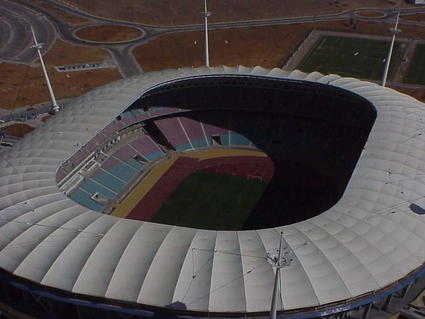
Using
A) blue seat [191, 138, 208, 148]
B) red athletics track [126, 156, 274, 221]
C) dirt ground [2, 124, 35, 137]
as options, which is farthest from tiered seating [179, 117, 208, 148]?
dirt ground [2, 124, 35, 137]

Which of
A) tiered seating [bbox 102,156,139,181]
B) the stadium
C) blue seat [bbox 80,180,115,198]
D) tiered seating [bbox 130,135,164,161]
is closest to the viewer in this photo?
the stadium

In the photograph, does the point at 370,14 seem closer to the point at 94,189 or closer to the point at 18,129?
the point at 18,129

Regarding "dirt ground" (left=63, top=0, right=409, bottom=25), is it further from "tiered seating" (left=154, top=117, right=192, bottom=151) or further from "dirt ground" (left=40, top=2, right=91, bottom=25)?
"tiered seating" (left=154, top=117, right=192, bottom=151)

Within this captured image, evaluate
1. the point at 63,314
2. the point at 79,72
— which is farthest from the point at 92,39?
the point at 63,314

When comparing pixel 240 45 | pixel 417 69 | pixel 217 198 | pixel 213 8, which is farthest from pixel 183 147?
pixel 213 8

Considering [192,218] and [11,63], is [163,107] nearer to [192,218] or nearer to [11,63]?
[192,218]

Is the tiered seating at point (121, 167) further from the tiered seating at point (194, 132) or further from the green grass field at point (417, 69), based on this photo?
the green grass field at point (417, 69)
